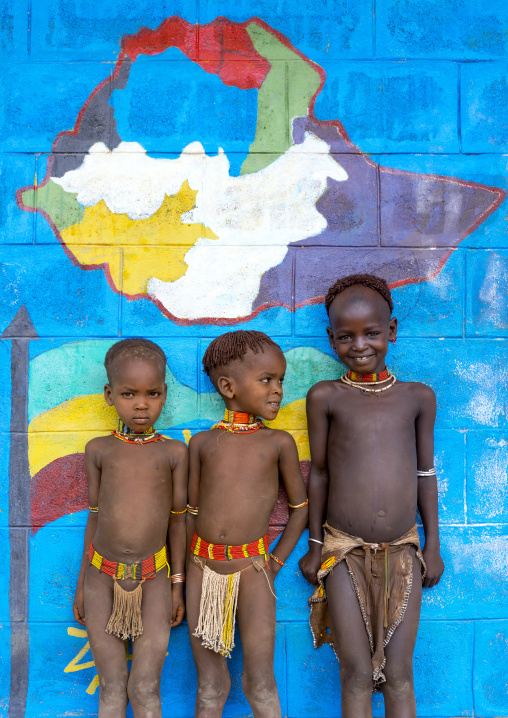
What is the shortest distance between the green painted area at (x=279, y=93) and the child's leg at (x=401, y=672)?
2.14 metres

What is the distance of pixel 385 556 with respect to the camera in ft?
7.64

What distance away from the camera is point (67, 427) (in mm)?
2637

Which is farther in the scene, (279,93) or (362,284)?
(279,93)

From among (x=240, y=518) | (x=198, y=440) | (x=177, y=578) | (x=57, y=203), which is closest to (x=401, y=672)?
(x=240, y=518)

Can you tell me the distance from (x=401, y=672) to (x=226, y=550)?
835 millimetres

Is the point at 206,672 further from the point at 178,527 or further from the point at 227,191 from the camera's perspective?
the point at 227,191

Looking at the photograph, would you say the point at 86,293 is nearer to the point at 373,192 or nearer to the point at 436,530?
the point at 373,192

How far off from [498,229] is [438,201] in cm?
32

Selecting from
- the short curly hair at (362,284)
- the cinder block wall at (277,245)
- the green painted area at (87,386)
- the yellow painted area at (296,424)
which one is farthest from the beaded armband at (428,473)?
the short curly hair at (362,284)

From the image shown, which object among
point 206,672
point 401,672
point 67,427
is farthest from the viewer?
point 67,427

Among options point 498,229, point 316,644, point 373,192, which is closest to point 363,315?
point 373,192

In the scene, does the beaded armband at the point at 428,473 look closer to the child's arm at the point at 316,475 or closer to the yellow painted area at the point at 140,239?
the child's arm at the point at 316,475

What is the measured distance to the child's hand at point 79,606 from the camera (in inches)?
98.2

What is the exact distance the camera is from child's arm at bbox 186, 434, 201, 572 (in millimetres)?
2477
